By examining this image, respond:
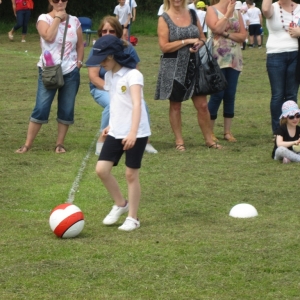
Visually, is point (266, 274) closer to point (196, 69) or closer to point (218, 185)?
point (218, 185)

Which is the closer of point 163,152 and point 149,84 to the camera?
point 163,152

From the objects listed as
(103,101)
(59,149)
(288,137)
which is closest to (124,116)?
(103,101)

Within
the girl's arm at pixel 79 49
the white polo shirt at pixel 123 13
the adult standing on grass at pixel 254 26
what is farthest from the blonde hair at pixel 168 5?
the adult standing on grass at pixel 254 26

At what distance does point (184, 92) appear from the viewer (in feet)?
32.9

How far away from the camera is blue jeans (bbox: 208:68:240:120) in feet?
34.3

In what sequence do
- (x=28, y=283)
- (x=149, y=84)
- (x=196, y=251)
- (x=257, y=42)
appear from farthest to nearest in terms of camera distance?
1. (x=257, y=42)
2. (x=149, y=84)
3. (x=196, y=251)
4. (x=28, y=283)

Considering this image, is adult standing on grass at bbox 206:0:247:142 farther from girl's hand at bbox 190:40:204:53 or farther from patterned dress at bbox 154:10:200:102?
girl's hand at bbox 190:40:204:53

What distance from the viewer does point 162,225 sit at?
6699 mm

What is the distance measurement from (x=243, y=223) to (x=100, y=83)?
138 inches

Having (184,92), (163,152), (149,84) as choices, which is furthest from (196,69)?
(149,84)

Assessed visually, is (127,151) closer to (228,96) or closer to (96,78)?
(96,78)

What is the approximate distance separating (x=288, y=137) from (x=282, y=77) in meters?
1.12

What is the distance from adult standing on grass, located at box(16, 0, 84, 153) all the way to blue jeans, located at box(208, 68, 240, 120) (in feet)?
6.26

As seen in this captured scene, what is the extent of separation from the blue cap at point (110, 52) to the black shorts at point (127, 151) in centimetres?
60
